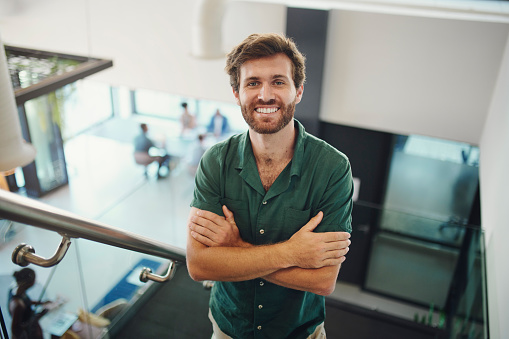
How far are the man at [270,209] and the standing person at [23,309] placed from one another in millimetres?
585

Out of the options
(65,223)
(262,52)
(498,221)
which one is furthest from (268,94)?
(498,221)

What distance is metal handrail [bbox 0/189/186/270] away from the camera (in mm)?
1109

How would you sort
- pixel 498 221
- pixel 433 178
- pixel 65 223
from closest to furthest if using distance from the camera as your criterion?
pixel 65 223, pixel 498 221, pixel 433 178

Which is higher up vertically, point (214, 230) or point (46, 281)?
point (214, 230)

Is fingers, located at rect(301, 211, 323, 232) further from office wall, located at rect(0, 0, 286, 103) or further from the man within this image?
office wall, located at rect(0, 0, 286, 103)

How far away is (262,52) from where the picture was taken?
1.59m

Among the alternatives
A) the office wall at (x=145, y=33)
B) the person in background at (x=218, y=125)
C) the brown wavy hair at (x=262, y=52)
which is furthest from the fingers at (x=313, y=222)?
the person in background at (x=218, y=125)

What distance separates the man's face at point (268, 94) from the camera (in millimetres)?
1585

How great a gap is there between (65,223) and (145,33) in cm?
469

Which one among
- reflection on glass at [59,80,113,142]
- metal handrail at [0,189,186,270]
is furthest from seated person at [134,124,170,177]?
metal handrail at [0,189,186,270]

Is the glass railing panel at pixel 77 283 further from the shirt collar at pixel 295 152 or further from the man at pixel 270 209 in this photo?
the shirt collar at pixel 295 152

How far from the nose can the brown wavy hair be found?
11 cm

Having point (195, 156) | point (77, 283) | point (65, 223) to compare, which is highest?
point (65, 223)

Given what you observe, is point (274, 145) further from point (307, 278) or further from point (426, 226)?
point (426, 226)
